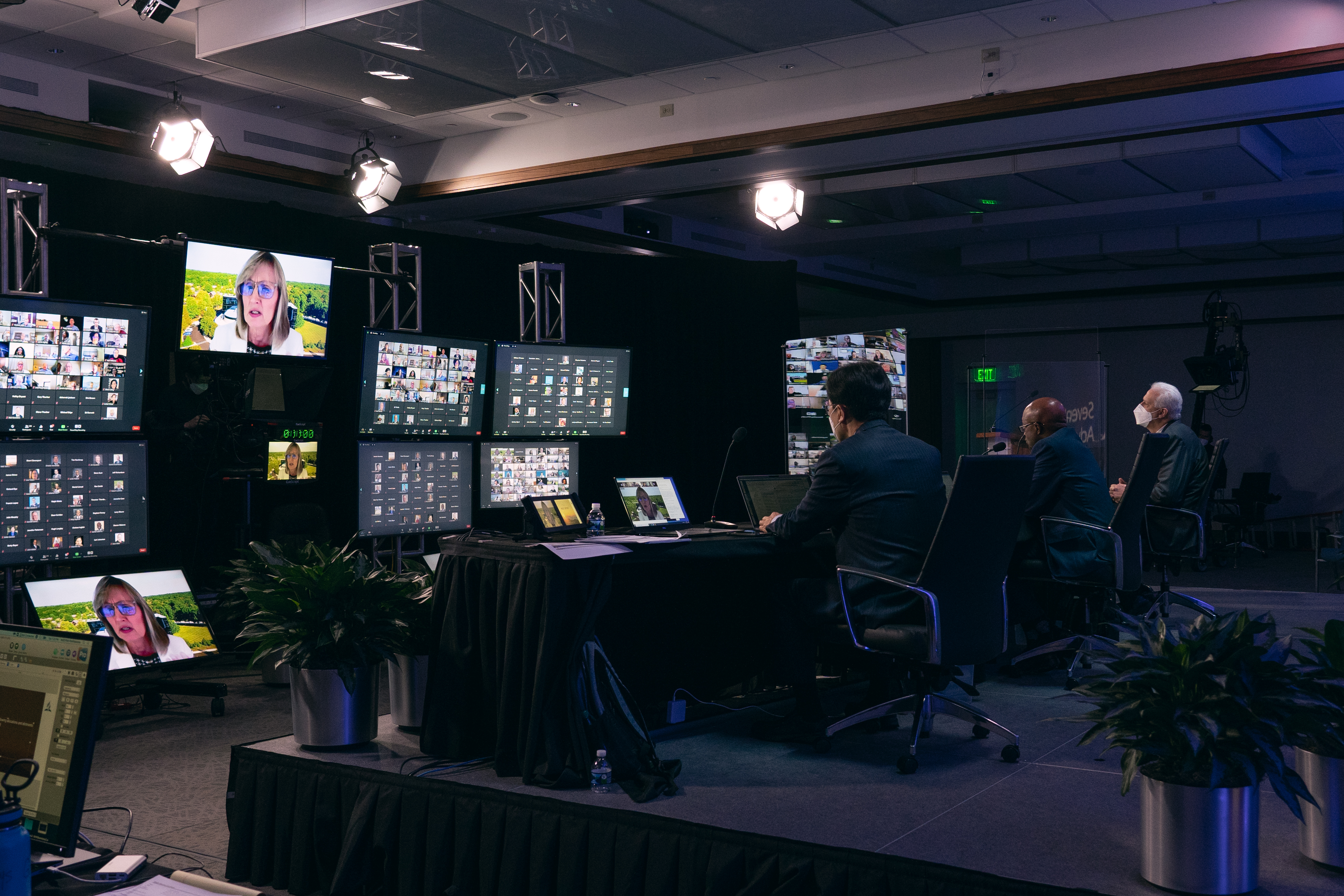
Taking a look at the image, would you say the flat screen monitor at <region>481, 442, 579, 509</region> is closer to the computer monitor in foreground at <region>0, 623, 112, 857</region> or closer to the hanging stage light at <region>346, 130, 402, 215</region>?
the hanging stage light at <region>346, 130, 402, 215</region>

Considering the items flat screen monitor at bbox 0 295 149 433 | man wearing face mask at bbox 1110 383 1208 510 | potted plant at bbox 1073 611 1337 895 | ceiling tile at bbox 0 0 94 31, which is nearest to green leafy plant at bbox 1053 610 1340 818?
potted plant at bbox 1073 611 1337 895

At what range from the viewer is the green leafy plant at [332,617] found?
322 centimetres

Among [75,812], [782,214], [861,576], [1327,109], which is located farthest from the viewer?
[782,214]

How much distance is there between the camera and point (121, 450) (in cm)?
471

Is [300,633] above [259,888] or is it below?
above

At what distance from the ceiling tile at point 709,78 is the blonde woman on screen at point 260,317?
2.19 meters

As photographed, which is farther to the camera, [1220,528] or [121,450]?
[1220,528]

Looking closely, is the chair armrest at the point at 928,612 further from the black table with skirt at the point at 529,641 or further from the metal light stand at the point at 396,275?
the metal light stand at the point at 396,275

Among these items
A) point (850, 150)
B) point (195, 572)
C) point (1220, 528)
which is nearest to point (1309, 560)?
point (1220, 528)

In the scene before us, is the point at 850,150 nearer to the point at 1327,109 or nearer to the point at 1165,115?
the point at 1165,115

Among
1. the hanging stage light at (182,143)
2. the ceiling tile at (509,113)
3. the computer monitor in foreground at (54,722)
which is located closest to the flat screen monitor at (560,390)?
the ceiling tile at (509,113)

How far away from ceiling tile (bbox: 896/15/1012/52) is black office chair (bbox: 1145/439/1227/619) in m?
2.34

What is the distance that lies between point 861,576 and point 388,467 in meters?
3.20

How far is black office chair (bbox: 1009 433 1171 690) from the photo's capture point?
467cm
